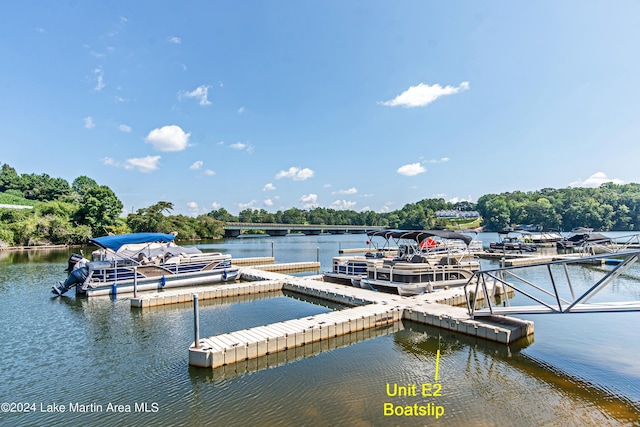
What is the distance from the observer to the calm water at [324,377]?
25.2 ft

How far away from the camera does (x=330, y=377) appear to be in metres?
9.45

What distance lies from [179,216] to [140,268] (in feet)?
222

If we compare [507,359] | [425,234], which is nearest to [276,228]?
[425,234]

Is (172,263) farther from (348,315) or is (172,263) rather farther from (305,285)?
(348,315)

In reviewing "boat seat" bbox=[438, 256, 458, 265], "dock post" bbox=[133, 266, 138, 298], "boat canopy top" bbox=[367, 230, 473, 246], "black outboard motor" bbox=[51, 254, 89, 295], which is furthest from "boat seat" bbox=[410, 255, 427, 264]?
"black outboard motor" bbox=[51, 254, 89, 295]

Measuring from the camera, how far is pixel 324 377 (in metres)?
9.45

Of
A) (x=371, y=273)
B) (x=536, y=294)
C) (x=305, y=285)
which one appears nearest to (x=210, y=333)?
(x=305, y=285)

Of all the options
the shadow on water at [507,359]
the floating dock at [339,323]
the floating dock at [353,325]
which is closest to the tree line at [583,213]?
the floating dock at [339,323]

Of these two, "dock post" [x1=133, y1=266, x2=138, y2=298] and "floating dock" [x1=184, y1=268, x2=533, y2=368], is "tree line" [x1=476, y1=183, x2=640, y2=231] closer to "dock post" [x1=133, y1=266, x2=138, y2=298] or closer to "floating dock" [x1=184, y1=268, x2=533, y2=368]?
"floating dock" [x1=184, y1=268, x2=533, y2=368]

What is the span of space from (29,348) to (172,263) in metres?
11.7

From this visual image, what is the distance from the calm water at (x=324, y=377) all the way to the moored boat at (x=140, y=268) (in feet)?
17.2

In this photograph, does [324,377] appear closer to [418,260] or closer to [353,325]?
[353,325]

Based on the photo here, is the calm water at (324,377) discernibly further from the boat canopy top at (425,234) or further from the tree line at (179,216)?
the tree line at (179,216)

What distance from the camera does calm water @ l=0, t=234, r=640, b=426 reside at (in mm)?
7688
